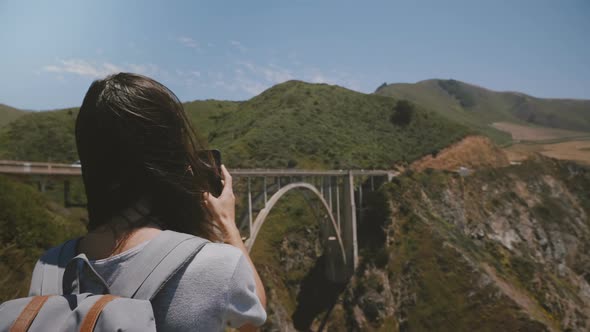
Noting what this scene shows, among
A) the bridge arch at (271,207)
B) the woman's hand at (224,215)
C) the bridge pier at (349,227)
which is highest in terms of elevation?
the woman's hand at (224,215)

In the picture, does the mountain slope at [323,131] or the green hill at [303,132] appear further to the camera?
the green hill at [303,132]

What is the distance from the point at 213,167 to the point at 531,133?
161m

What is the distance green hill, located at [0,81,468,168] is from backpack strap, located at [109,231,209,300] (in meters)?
42.3

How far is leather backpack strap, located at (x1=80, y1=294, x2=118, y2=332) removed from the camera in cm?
122

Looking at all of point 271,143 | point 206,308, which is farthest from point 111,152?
point 271,143

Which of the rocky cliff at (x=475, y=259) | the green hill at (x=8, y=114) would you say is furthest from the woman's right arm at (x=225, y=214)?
the green hill at (x=8, y=114)

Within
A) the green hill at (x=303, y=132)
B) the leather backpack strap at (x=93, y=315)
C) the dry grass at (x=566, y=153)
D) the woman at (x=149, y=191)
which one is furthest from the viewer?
the dry grass at (x=566, y=153)

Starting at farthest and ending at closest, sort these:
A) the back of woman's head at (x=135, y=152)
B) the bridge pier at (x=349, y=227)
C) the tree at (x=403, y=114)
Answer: the tree at (x=403, y=114) < the bridge pier at (x=349, y=227) < the back of woman's head at (x=135, y=152)

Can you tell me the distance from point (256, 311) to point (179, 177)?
0.69 meters

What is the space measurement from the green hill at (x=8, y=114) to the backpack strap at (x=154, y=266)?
106967 millimetres

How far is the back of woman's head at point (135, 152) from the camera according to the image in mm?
1689

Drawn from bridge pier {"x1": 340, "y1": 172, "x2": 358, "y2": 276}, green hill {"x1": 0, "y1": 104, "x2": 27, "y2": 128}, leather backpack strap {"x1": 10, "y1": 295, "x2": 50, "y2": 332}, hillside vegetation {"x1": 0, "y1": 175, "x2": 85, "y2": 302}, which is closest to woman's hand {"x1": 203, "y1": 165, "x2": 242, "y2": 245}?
leather backpack strap {"x1": 10, "y1": 295, "x2": 50, "y2": 332}

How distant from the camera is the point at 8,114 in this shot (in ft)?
310

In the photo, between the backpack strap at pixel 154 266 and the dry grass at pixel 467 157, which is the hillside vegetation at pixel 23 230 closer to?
the backpack strap at pixel 154 266
